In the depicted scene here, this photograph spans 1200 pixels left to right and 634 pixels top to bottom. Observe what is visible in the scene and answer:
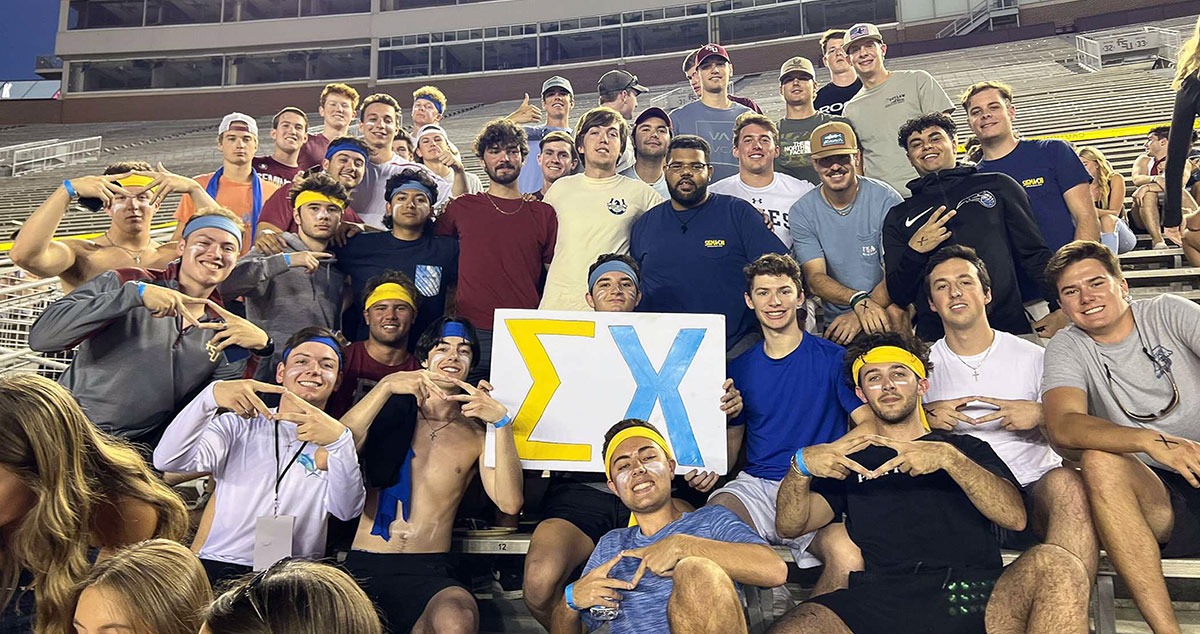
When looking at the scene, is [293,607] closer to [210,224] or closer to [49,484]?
[49,484]

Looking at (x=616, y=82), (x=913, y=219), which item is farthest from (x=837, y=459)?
(x=616, y=82)

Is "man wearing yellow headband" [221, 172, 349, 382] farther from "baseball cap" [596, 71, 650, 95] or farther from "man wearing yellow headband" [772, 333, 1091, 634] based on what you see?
"baseball cap" [596, 71, 650, 95]

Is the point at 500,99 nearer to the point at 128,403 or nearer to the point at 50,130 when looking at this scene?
the point at 50,130

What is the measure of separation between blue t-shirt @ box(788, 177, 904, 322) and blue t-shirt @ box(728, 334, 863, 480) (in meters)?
0.73

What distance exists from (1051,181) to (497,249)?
318 centimetres

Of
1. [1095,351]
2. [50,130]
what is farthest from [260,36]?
[1095,351]

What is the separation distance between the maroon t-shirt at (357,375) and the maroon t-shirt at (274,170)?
2.54 meters

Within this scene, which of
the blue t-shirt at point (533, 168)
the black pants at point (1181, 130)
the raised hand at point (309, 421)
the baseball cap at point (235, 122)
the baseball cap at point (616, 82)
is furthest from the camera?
the baseball cap at point (616, 82)

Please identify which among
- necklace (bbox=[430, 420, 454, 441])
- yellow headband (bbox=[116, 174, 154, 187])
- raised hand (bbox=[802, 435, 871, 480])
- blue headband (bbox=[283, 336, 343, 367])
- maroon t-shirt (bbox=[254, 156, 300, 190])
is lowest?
raised hand (bbox=[802, 435, 871, 480])

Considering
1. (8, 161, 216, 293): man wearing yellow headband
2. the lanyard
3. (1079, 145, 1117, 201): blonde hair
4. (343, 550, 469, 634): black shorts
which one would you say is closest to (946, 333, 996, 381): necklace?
(343, 550, 469, 634): black shorts

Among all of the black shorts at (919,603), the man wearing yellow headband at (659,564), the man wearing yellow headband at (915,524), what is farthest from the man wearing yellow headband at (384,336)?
the black shorts at (919,603)

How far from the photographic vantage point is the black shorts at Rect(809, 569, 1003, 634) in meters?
2.76

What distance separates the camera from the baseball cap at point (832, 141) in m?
4.41

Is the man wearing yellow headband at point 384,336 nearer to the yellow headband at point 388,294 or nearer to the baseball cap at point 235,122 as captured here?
the yellow headband at point 388,294
